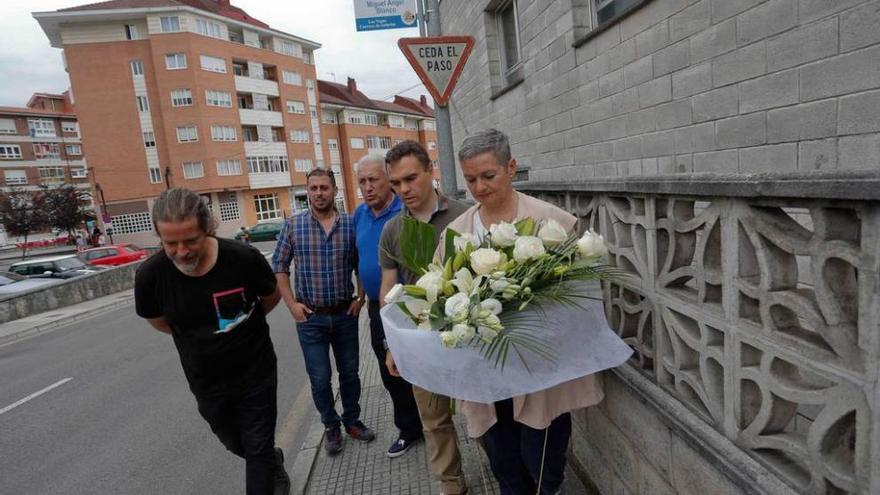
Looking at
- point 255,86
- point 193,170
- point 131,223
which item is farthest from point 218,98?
point 131,223

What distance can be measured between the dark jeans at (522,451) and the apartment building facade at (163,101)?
125 ft

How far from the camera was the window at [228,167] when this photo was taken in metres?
40.2

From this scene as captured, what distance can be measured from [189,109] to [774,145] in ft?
142

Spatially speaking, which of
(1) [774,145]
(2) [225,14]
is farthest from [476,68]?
(2) [225,14]

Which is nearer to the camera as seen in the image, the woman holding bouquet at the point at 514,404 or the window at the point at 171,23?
the woman holding bouquet at the point at 514,404

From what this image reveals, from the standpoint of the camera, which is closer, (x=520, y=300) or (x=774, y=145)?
(x=520, y=300)

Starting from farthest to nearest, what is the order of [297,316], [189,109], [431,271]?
1. [189,109]
2. [297,316]
3. [431,271]

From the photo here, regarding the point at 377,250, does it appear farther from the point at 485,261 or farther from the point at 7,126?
the point at 7,126

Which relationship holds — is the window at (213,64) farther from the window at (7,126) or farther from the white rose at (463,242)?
the white rose at (463,242)

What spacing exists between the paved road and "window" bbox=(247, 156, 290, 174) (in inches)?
1442

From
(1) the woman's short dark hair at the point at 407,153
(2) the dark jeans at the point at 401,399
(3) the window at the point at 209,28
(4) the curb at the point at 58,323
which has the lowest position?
(4) the curb at the point at 58,323

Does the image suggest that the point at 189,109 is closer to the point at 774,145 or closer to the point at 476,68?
the point at 476,68

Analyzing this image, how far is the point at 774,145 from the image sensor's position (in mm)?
2949

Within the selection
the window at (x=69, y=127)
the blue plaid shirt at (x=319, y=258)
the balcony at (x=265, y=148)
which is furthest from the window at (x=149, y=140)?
the blue plaid shirt at (x=319, y=258)
